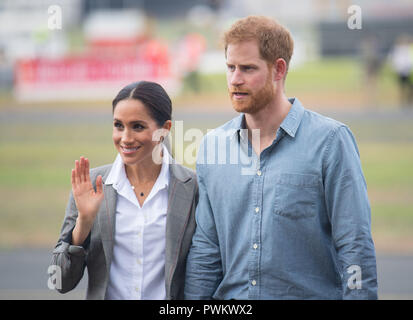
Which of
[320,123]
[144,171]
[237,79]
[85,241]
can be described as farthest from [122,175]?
[320,123]

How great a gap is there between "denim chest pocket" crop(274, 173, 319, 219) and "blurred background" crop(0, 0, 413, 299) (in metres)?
0.81

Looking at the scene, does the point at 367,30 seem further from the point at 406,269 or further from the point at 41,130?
the point at 406,269

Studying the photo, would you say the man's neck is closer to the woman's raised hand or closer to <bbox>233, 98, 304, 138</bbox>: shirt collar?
<bbox>233, 98, 304, 138</bbox>: shirt collar

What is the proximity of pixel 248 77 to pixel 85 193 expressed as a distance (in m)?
0.87

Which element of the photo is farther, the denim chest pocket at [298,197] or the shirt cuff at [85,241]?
the shirt cuff at [85,241]

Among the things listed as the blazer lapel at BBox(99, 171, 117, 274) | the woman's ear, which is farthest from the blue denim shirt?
the blazer lapel at BBox(99, 171, 117, 274)

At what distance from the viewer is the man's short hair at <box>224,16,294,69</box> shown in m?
2.47

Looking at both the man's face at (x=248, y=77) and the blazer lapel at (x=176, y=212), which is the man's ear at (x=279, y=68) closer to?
the man's face at (x=248, y=77)

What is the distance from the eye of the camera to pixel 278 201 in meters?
2.47

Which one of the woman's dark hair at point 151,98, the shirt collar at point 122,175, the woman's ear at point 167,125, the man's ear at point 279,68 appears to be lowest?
the shirt collar at point 122,175

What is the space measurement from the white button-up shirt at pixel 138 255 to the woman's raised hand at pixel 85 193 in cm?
15

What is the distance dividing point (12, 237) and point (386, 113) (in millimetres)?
14387

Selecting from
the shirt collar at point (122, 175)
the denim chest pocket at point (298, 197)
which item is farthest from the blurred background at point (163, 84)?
the denim chest pocket at point (298, 197)

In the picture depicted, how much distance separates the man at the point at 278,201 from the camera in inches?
94.8
